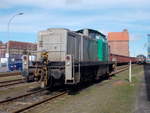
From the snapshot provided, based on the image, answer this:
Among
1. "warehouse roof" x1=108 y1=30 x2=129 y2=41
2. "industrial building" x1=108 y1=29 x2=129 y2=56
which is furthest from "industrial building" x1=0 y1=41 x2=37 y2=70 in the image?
"warehouse roof" x1=108 y1=30 x2=129 y2=41

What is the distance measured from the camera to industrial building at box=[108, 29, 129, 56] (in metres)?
103

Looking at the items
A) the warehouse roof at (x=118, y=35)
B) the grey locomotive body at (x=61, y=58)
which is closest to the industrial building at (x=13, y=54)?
the grey locomotive body at (x=61, y=58)

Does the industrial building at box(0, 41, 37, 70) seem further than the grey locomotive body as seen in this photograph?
Yes

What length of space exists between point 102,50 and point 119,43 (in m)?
91.6

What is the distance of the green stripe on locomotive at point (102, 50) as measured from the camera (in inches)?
684

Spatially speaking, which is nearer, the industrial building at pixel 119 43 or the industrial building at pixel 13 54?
the industrial building at pixel 13 54

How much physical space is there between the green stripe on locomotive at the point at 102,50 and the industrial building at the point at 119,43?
78.6 m

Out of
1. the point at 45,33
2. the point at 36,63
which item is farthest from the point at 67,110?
the point at 45,33

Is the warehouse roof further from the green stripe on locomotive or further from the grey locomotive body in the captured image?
the grey locomotive body

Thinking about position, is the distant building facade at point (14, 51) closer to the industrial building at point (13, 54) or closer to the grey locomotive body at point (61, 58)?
the industrial building at point (13, 54)

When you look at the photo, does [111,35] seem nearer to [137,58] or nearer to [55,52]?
[137,58]

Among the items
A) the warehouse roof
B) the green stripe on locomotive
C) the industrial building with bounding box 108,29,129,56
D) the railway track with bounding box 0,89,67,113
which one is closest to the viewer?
the railway track with bounding box 0,89,67,113

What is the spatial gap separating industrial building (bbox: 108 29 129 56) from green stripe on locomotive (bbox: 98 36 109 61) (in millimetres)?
78574

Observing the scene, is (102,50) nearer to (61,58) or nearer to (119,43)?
(61,58)
